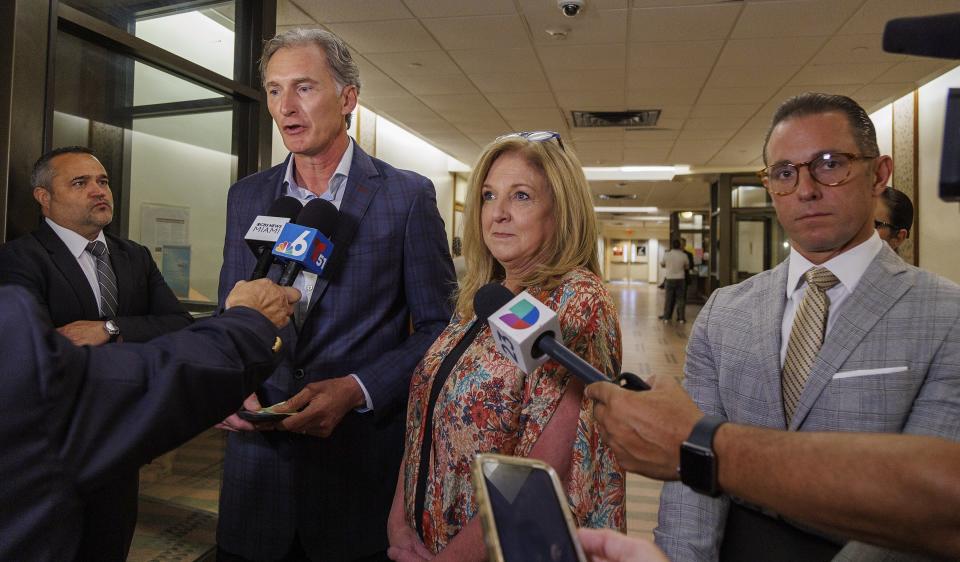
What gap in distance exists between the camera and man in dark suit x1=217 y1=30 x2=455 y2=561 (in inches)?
57.0

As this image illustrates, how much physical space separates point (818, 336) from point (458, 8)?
403 cm

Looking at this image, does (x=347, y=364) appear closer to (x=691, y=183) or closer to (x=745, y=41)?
(x=745, y=41)

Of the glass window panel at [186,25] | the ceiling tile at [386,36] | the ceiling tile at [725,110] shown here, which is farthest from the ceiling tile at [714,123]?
the glass window panel at [186,25]

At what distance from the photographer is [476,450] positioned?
123 cm

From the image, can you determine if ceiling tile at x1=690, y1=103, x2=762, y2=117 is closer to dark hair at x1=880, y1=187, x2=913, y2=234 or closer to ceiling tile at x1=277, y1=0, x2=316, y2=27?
ceiling tile at x1=277, y1=0, x2=316, y2=27

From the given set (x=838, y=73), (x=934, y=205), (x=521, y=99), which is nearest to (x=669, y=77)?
(x=838, y=73)

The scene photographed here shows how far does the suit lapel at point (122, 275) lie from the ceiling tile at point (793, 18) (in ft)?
14.0

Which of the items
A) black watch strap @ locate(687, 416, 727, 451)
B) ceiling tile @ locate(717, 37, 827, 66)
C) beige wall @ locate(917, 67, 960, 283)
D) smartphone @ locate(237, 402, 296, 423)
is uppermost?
ceiling tile @ locate(717, 37, 827, 66)

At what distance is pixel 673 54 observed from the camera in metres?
5.41

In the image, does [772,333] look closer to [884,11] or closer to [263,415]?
[263,415]

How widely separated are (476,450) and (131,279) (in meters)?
2.03

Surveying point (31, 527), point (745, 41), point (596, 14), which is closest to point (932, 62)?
point (745, 41)

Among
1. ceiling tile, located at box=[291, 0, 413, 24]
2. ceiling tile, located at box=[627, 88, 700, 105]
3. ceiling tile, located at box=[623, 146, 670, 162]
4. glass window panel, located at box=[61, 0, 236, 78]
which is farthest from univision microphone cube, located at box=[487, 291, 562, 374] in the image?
ceiling tile, located at box=[623, 146, 670, 162]

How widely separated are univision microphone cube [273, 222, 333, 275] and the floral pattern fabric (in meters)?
0.38
